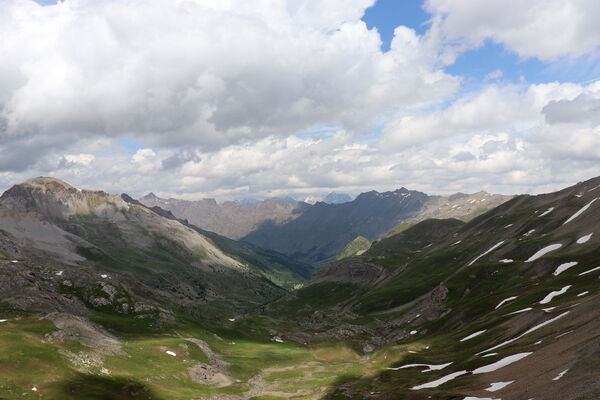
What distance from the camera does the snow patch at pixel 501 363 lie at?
60.0 metres

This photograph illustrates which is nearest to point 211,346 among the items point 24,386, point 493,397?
point 24,386

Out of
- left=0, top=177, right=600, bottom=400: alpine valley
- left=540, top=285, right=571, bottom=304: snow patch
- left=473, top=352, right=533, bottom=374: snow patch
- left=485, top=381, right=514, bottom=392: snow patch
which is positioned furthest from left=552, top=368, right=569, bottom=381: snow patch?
left=540, top=285, right=571, bottom=304: snow patch

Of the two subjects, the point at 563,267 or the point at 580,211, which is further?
the point at 580,211

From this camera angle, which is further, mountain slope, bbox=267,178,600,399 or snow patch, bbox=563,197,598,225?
snow patch, bbox=563,197,598,225

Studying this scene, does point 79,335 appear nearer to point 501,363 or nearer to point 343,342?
point 501,363

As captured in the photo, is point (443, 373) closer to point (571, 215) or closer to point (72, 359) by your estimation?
point (72, 359)

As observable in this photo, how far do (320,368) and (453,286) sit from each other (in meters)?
72.2

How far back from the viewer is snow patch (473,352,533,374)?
60.0 metres

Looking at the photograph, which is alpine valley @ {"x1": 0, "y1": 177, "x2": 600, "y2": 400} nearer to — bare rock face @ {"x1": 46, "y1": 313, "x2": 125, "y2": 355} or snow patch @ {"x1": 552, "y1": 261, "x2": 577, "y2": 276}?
bare rock face @ {"x1": 46, "y1": 313, "x2": 125, "y2": 355}

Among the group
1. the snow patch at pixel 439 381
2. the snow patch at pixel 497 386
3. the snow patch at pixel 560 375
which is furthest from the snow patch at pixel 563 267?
the snow patch at pixel 560 375

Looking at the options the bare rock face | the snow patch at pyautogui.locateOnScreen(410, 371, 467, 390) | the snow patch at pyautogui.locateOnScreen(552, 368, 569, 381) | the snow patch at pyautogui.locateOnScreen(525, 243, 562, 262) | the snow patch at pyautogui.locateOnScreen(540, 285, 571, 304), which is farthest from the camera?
the snow patch at pyautogui.locateOnScreen(525, 243, 562, 262)

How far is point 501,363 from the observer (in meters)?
61.8

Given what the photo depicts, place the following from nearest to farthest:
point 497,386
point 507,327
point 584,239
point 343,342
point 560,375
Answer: point 560,375
point 497,386
point 507,327
point 584,239
point 343,342

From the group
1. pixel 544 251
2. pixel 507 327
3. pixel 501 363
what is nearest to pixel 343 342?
pixel 507 327
